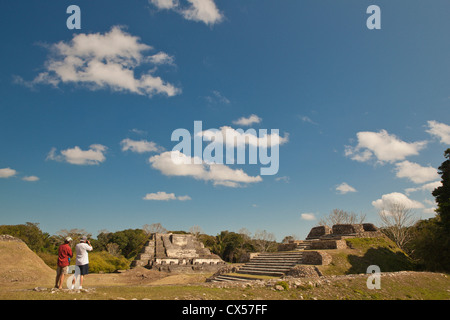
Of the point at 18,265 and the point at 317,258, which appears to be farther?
the point at 18,265

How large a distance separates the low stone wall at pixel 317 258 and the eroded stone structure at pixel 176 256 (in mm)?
21497

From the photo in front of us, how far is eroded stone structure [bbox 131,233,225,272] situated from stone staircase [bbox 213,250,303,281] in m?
16.8

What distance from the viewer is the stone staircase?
15234mm

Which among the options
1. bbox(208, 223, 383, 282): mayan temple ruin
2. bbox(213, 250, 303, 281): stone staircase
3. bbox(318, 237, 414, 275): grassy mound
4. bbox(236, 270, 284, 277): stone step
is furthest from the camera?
bbox(318, 237, 414, 275): grassy mound

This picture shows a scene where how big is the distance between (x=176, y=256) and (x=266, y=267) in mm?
24403

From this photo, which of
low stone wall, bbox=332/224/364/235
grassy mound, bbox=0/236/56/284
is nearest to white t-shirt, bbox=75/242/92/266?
grassy mound, bbox=0/236/56/284

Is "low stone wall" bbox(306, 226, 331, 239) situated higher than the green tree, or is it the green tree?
the green tree

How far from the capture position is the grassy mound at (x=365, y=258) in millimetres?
15379

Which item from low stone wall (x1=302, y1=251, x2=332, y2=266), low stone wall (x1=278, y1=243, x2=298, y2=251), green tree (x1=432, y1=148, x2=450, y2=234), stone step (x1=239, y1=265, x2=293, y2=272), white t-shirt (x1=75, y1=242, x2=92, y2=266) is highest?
green tree (x1=432, y1=148, x2=450, y2=234)

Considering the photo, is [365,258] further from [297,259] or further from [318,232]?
[318,232]

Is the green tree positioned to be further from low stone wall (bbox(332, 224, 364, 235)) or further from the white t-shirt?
the white t-shirt

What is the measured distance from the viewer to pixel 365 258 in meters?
17.1

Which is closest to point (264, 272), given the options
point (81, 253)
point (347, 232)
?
point (347, 232)
